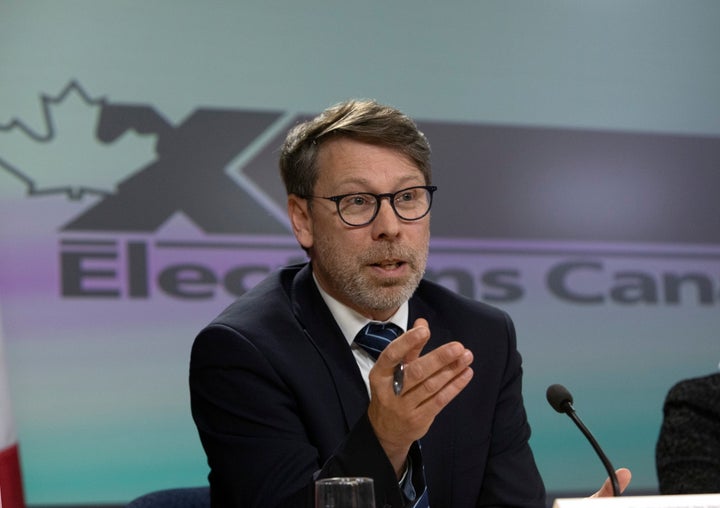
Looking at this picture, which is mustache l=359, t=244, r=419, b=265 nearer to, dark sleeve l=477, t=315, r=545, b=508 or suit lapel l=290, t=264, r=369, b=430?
suit lapel l=290, t=264, r=369, b=430

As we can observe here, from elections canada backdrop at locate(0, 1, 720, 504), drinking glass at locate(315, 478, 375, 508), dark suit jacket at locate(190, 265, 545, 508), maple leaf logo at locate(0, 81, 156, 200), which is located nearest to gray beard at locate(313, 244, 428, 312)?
dark suit jacket at locate(190, 265, 545, 508)

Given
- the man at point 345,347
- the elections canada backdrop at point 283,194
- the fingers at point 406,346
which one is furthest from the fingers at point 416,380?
the elections canada backdrop at point 283,194

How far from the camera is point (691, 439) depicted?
278 centimetres

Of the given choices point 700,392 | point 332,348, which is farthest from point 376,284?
point 700,392

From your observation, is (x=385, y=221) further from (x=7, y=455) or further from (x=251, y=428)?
(x=7, y=455)

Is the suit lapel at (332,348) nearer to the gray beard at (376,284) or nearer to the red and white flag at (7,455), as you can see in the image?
the gray beard at (376,284)

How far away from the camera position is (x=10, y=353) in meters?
3.78

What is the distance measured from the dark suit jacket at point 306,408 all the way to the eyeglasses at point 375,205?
257mm

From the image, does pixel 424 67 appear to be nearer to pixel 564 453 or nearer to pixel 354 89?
pixel 354 89

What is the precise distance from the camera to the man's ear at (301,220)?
2.74m

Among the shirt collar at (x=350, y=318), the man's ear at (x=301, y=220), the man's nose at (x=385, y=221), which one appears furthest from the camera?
the man's ear at (x=301, y=220)

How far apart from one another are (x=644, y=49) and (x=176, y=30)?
82.6 inches

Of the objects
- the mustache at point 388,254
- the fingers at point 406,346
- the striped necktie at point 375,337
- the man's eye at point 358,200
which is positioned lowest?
the striped necktie at point 375,337

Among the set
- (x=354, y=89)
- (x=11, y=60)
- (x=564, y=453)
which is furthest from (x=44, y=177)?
(x=564, y=453)
